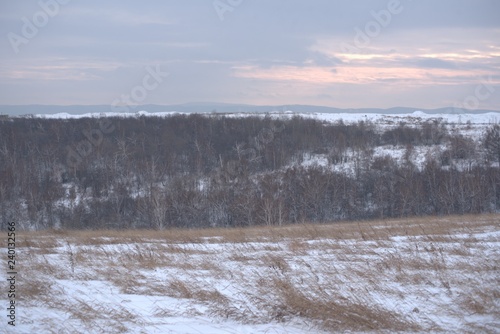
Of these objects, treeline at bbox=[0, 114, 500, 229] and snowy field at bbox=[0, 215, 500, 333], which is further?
treeline at bbox=[0, 114, 500, 229]

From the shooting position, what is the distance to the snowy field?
5773mm

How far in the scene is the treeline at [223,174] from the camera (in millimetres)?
51531

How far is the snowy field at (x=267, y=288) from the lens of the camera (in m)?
5.77

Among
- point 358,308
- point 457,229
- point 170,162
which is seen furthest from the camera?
point 170,162

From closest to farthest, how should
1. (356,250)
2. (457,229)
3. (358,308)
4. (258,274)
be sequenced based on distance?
(358,308) → (258,274) → (356,250) → (457,229)

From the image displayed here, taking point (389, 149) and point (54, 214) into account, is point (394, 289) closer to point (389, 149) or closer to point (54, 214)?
point (54, 214)

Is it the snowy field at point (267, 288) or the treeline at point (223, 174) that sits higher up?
the snowy field at point (267, 288)

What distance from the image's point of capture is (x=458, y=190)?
2009 inches

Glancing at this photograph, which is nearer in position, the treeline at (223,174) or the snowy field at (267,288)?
the snowy field at (267,288)

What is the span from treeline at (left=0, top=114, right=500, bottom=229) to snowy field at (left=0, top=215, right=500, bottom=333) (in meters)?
30.7

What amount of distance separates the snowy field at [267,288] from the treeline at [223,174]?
30.7 m

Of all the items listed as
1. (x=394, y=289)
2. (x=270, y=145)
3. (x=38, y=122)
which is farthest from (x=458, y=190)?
(x=38, y=122)

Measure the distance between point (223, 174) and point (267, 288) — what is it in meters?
56.4

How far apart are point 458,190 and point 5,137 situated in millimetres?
68283
